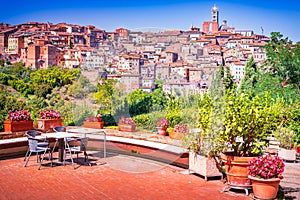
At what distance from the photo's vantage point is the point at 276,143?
23.6 feet

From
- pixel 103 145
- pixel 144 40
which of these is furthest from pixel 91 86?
pixel 144 40

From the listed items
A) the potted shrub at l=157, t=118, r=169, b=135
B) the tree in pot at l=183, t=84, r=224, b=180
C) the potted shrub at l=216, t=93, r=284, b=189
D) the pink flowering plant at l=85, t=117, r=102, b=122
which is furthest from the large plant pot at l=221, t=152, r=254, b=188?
the pink flowering plant at l=85, t=117, r=102, b=122

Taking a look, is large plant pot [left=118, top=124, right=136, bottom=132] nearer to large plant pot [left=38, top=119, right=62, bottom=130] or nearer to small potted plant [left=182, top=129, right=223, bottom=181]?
large plant pot [left=38, top=119, right=62, bottom=130]

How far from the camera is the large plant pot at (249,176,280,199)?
4.06 meters

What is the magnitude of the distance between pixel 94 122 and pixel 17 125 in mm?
1399

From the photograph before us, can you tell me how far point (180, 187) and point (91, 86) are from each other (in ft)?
9.21

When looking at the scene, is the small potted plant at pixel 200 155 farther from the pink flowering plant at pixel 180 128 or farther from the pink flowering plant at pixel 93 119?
the pink flowering plant at pixel 93 119

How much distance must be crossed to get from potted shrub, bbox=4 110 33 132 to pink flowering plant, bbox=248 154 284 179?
4.49 meters

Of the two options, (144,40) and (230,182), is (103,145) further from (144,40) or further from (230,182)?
(230,182)

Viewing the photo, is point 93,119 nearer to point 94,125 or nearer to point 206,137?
point 94,125

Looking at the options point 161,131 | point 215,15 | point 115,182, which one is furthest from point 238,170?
point 215,15

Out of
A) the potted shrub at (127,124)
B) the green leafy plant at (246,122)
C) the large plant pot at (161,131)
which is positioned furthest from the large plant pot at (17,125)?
the green leafy plant at (246,122)

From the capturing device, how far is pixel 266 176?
13.4 feet

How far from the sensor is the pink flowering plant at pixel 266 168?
4.08m
